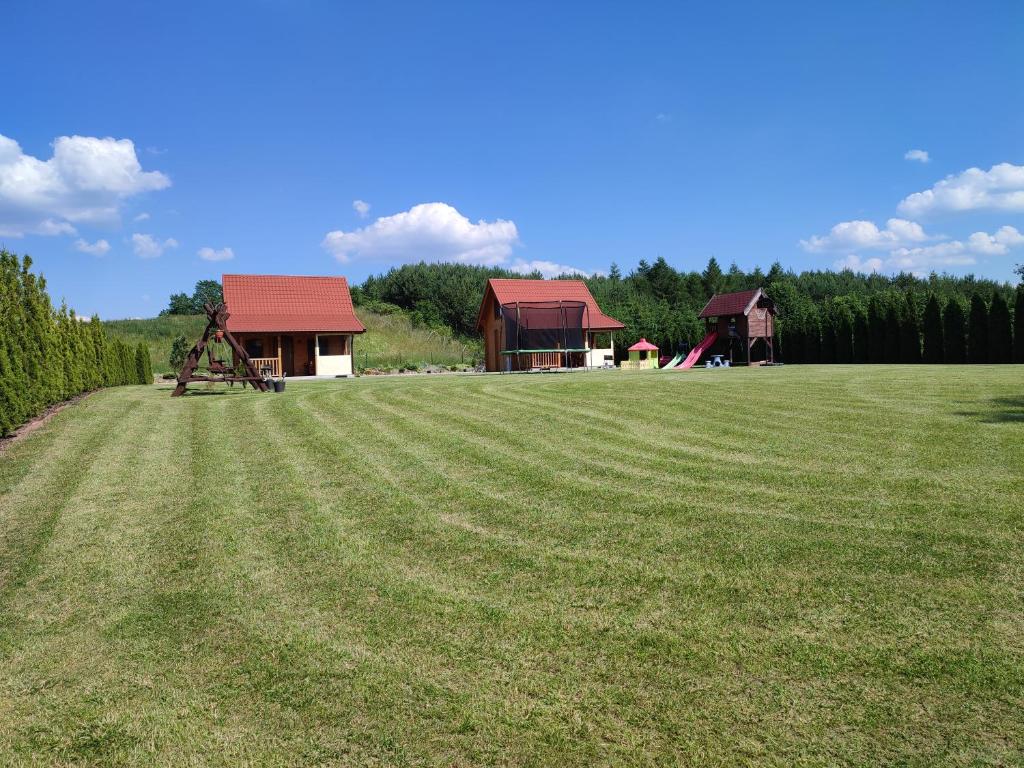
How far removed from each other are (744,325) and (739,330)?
1.71 feet

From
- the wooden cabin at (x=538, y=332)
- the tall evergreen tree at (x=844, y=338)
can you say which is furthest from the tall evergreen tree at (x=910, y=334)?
the wooden cabin at (x=538, y=332)

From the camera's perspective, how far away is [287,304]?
28609mm

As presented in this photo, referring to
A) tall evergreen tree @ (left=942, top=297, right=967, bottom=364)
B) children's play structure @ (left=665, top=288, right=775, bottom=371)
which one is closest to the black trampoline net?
children's play structure @ (left=665, top=288, right=775, bottom=371)

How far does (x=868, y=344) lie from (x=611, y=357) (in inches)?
472

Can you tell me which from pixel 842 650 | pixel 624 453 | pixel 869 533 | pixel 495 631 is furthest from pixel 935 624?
pixel 624 453

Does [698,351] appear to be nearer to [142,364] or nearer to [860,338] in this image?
[860,338]

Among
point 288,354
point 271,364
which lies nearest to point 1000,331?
point 271,364

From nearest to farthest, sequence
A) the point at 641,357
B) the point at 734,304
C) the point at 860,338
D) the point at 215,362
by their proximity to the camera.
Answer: the point at 215,362, the point at 860,338, the point at 734,304, the point at 641,357

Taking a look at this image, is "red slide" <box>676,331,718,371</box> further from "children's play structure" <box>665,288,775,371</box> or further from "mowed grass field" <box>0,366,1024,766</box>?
"mowed grass field" <box>0,366,1024,766</box>

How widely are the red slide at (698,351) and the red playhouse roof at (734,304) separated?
3.74 ft

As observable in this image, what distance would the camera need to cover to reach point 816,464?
563 cm

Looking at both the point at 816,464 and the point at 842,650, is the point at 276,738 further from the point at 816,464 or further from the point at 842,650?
the point at 816,464

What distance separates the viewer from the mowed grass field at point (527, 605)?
7.47 ft

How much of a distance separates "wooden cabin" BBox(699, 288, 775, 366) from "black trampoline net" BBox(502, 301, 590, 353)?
10375mm
